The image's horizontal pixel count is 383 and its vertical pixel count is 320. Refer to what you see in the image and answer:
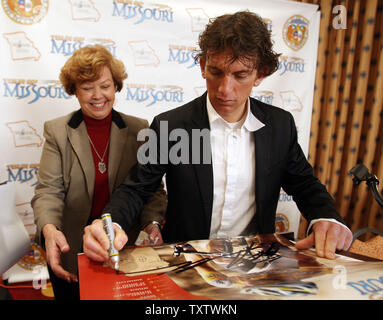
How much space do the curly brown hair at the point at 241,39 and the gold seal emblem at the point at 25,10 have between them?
4.32 feet

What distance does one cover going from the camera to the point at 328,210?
96 cm

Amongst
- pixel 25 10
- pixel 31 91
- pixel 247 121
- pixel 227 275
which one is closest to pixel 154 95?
pixel 31 91

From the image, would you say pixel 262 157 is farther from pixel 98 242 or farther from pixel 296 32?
pixel 296 32

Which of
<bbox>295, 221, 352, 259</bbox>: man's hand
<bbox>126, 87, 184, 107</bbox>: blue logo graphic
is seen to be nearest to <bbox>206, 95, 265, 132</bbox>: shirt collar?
<bbox>295, 221, 352, 259</bbox>: man's hand

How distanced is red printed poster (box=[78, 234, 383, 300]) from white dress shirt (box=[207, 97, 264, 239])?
0.25 meters

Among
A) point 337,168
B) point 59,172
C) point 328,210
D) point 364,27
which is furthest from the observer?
point 337,168

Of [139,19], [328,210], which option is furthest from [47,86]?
[328,210]

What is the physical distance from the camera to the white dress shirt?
1.14m

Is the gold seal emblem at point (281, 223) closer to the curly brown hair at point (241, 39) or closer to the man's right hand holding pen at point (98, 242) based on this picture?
the curly brown hair at point (241, 39)

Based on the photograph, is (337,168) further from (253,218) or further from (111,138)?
(111,138)

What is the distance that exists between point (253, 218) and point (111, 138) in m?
0.75

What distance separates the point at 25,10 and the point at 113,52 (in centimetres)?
55

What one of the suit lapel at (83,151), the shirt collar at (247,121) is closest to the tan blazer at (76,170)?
the suit lapel at (83,151)

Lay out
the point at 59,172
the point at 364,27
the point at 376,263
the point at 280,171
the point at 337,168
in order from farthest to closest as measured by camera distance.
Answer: the point at 337,168 < the point at 364,27 < the point at 59,172 < the point at 280,171 < the point at 376,263
